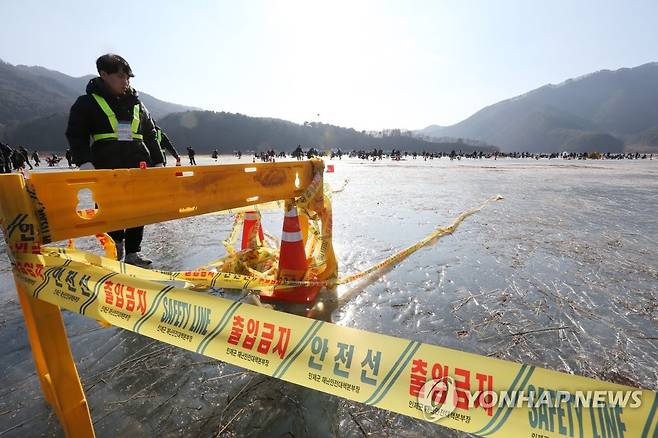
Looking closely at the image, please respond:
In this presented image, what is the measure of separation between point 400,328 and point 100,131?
3381 millimetres

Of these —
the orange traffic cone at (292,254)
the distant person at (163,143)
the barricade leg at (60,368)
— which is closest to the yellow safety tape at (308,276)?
the orange traffic cone at (292,254)

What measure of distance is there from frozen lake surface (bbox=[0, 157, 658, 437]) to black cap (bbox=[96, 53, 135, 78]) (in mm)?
2231

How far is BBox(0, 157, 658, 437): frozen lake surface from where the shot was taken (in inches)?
68.8

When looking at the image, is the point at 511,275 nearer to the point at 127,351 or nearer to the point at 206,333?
the point at 206,333

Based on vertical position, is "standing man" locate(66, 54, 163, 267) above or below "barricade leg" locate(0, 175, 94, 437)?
above

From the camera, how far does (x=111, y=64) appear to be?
10.0 feet

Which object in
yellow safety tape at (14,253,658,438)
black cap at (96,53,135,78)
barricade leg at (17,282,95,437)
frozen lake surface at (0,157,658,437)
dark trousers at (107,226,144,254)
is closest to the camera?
yellow safety tape at (14,253,658,438)

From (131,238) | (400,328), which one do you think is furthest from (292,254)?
(131,238)

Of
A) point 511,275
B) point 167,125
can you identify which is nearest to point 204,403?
point 511,275

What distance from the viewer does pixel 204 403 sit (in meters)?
1.84

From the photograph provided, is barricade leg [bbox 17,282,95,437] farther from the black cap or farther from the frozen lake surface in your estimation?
the black cap

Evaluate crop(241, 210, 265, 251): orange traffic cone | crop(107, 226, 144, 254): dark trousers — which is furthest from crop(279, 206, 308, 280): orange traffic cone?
crop(107, 226, 144, 254): dark trousers

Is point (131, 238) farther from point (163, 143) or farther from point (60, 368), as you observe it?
point (60, 368)

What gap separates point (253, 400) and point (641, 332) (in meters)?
2.97
